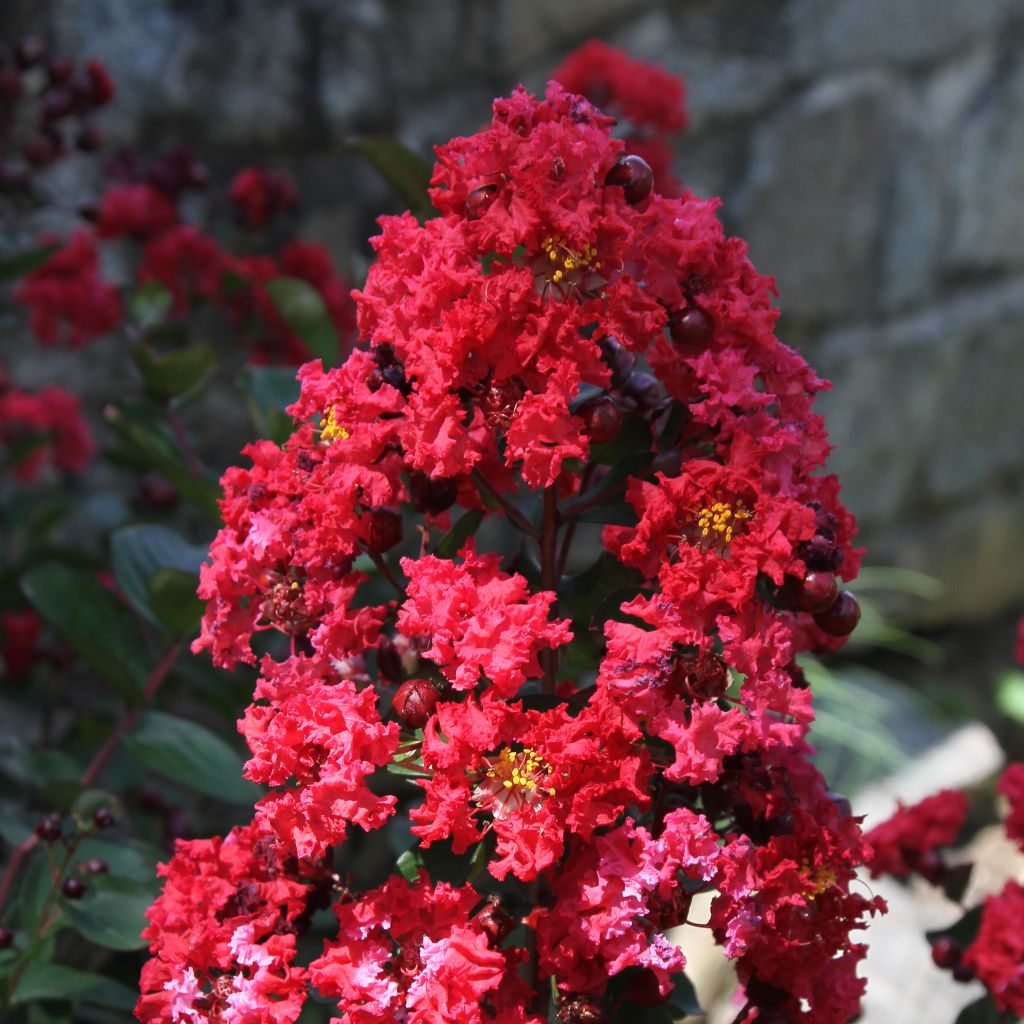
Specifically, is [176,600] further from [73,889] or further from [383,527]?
[383,527]

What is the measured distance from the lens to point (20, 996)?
941mm

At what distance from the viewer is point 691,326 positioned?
717 mm

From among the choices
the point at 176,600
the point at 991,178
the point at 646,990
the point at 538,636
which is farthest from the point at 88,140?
the point at 991,178

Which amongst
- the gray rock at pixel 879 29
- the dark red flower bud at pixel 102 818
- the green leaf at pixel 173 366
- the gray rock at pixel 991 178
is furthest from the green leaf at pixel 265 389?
the gray rock at pixel 991 178

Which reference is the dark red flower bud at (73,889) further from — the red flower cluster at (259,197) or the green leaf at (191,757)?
the red flower cluster at (259,197)

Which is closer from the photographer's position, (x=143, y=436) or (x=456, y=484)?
(x=456, y=484)

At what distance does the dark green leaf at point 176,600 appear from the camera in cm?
107

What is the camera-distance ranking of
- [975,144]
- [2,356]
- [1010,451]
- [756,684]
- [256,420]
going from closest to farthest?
[756,684], [256,420], [2,356], [975,144], [1010,451]

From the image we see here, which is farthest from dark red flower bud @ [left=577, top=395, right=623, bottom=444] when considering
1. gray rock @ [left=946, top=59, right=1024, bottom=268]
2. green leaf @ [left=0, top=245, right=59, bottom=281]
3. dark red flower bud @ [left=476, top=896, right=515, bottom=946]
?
gray rock @ [left=946, top=59, right=1024, bottom=268]

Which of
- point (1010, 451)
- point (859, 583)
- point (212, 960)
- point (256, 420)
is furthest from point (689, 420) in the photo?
point (1010, 451)

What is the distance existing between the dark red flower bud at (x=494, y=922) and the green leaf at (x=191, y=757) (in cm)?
47

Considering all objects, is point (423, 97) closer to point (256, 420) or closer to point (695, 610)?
point (256, 420)

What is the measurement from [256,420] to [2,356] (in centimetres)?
111

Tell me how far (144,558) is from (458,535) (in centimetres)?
51
